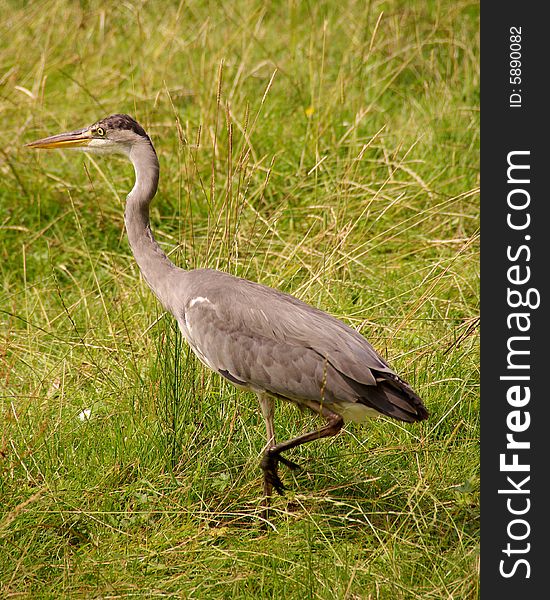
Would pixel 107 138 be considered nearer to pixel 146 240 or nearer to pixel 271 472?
pixel 146 240

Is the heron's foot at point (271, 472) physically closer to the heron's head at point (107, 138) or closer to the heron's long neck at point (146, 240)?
the heron's long neck at point (146, 240)

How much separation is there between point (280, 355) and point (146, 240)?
92cm

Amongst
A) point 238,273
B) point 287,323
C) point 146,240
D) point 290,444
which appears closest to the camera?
point 290,444

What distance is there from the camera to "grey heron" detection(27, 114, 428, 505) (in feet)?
13.8

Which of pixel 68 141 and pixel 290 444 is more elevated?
pixel 68 141

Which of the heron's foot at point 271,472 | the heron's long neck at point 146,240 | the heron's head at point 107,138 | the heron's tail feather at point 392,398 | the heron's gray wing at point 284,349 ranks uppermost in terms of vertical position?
the heron's head at point 107,138

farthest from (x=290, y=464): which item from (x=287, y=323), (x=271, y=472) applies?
(x=287, y=323)

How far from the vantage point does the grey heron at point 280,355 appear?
13.8ft

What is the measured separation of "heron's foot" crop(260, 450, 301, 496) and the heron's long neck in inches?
34.8

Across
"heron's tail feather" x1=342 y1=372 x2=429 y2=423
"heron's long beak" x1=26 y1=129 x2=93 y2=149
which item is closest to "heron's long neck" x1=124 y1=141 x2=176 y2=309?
"heron's long beak" x1=26 y1=129 x2=93 y2=149

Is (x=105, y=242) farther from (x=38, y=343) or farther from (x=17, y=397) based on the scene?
(x=17, y=397)

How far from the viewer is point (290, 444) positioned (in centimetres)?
427

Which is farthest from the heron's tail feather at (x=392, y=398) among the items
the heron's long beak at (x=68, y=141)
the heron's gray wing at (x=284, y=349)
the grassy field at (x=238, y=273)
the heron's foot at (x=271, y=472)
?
the heron's long beak at (x=68, y=141)

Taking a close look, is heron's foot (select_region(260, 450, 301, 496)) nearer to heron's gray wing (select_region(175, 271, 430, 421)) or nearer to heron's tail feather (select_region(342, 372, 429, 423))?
heron's gray wing (select_region(175, 271, 430, 421))
